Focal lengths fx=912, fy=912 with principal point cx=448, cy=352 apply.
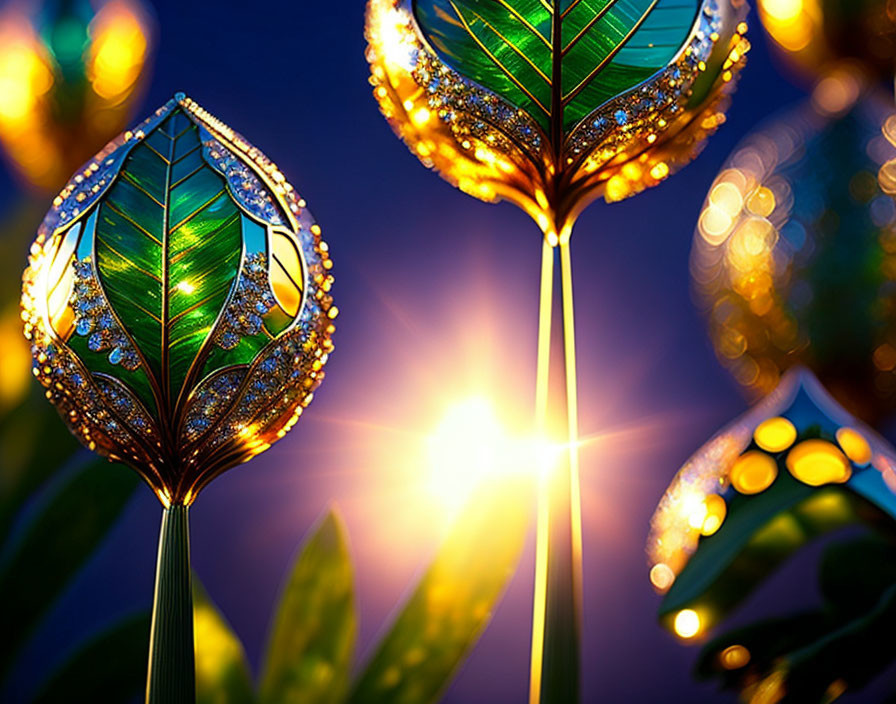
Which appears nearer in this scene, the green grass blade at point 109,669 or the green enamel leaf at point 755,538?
the green enamel leaf at point 755,538

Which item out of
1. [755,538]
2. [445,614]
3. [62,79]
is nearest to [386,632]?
[445,614]

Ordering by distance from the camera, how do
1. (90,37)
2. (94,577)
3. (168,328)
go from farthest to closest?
(94,577) → (90,37) → (168,328)

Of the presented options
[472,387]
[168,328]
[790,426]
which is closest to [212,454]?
[168,328]

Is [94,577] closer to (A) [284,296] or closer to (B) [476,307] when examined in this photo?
(B) [476,307]

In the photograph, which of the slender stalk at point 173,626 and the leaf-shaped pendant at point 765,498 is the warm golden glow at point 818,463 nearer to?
the leaf-shaped pendant at point 765,498

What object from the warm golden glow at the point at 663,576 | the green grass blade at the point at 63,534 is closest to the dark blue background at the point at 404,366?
the green grass blade at the point at 63,534

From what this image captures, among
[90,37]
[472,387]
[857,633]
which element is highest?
[90,37]

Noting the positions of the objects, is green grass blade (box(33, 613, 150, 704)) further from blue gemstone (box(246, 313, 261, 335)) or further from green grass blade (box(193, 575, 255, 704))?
blue gemstone (box(246, 313, 261, 335))

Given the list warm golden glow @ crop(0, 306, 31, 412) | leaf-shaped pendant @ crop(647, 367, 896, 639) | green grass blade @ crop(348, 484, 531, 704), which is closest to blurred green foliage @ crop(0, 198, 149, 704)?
warm golden glow @ crop(0, 306, 31, 412)
